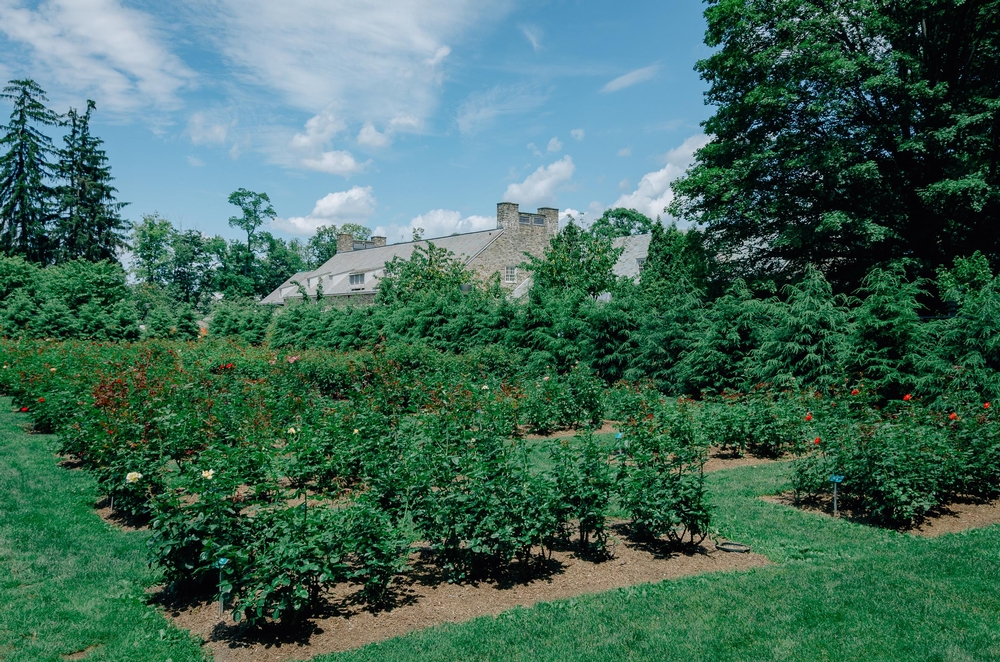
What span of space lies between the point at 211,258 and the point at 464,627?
64.4 m

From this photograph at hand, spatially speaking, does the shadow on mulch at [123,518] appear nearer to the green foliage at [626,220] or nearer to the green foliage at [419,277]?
the green foliage at [419,277]

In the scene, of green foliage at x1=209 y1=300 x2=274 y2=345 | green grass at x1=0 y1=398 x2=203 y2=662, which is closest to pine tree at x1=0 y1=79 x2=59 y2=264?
green foliage at x1=209 y1=300 x2=274 y2=345

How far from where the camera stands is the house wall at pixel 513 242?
35469 millimetres

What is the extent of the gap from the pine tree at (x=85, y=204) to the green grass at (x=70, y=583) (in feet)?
129

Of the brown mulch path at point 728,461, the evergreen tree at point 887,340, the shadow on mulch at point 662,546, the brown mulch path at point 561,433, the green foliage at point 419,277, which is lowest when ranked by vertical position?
the shadow on mulch at point 662,546

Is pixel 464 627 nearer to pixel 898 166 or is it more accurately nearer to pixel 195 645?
pixel 195 645

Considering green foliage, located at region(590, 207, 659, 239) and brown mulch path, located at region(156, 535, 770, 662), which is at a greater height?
green foliage, located at region(590, 207, 659, 239)

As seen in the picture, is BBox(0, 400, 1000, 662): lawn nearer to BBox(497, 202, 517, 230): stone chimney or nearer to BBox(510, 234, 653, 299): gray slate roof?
BBox(510, 234, 653, 299): gray slate roof

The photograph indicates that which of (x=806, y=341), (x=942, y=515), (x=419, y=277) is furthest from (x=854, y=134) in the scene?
(x=419, y=277)

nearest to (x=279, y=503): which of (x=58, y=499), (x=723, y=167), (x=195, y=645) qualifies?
(x=195, y=645)

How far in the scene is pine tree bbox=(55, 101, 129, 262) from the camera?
4019 centimetres

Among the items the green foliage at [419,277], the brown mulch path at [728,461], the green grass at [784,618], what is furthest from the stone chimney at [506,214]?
the green grass at [784,618]

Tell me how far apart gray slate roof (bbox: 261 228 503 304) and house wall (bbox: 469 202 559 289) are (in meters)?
0.45

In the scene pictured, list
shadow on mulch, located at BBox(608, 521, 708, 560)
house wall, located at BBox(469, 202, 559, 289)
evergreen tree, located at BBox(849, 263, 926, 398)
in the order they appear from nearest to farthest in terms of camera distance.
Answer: shadow on mulch, located at BBox(608, 521, 708, 560) → evergreen tree, located at BBox(849, 263, 926, 398) → house wall, located at BBox(469, 202, 559, 289)
